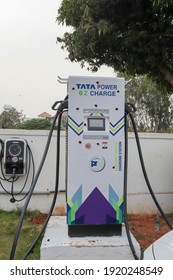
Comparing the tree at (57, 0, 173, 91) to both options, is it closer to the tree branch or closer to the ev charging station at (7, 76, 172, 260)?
the tree branch

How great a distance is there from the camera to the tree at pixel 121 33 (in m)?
4.93

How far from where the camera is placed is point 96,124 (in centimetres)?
270

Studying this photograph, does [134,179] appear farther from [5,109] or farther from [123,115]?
[5,109]

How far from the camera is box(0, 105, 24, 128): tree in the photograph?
20884mm

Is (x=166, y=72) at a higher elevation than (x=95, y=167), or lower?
higher

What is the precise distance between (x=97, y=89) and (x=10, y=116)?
64.8 feet

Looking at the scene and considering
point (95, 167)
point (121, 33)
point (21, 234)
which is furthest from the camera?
point (121, 33)

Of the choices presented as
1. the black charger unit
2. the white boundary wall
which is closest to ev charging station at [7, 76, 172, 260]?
the black charger unit

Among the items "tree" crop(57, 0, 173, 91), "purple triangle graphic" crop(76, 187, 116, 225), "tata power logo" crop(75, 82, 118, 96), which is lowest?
"purple triangle graphic" crop(76, 187, 116, 225)

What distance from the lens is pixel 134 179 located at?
4.55 metres

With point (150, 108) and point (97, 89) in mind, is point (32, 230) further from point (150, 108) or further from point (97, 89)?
point (150, 108)

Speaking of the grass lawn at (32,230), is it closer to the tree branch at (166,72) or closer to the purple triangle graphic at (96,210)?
the purple triangle graphic at (96,210)

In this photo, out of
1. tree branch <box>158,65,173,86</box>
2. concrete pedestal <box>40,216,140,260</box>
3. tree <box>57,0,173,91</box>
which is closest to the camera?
concrete pedestal <box>40,216,140,260</box>

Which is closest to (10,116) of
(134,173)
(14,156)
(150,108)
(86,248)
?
(150,108)
